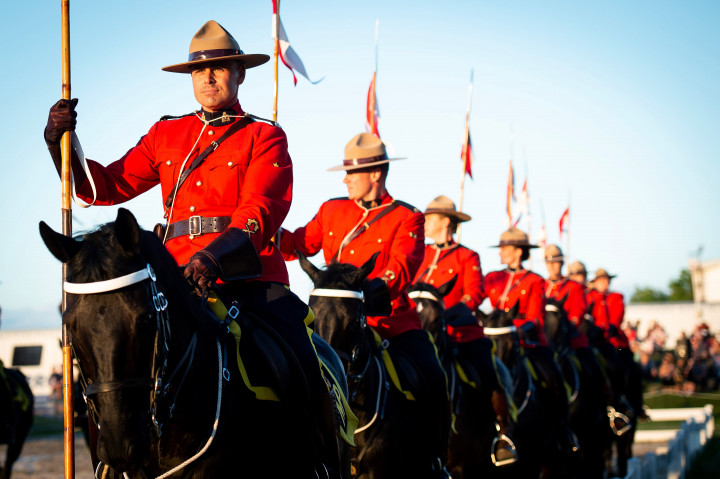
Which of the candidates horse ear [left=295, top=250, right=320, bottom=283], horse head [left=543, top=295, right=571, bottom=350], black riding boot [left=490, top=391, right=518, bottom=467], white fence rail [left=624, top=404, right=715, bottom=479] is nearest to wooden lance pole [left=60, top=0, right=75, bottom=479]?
horse ear [left=295, top=250, right=320, bottom=283]

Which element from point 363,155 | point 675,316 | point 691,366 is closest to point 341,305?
point 363,155

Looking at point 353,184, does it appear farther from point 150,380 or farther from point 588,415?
point 588,415

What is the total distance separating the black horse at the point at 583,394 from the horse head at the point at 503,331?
3235mm

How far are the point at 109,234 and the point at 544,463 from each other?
11236 mm

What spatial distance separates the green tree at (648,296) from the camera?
495 ft

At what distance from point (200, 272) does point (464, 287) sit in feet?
25.2

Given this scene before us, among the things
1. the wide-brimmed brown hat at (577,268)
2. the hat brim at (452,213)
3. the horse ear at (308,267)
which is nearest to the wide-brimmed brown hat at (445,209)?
the hat brim at (452,213)

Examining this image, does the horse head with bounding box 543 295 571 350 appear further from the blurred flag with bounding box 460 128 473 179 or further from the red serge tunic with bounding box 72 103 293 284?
the red serge tunic with bounding box 72 103 293 284

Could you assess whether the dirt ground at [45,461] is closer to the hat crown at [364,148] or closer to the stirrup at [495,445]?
the stirrup at [495,445]

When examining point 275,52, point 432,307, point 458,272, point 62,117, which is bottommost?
point 432,307

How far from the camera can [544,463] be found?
14008 mm

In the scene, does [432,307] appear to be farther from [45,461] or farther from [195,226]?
[45,461]

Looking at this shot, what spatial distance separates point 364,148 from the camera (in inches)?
358

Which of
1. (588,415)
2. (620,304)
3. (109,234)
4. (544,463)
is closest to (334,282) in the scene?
(109,234)
